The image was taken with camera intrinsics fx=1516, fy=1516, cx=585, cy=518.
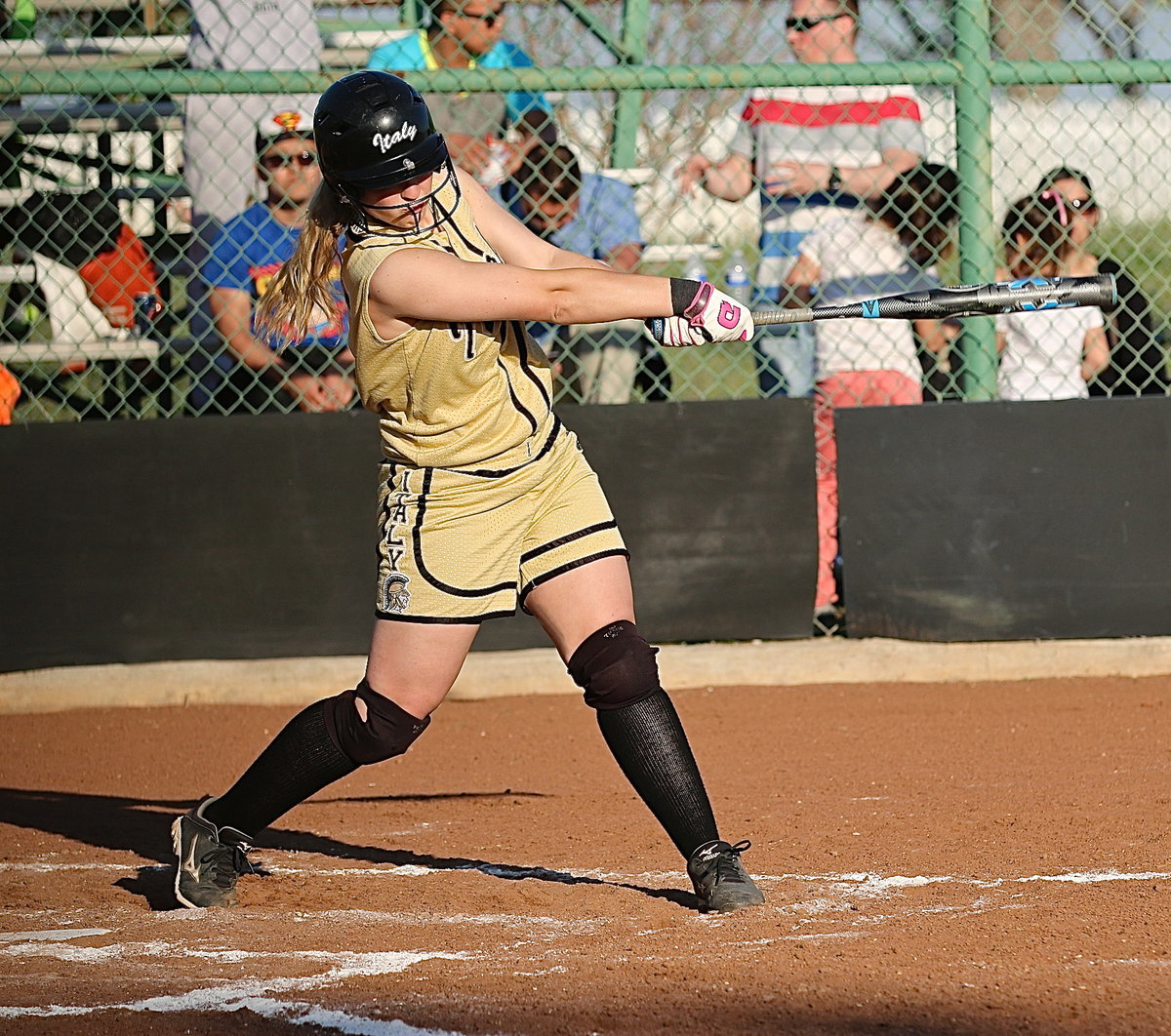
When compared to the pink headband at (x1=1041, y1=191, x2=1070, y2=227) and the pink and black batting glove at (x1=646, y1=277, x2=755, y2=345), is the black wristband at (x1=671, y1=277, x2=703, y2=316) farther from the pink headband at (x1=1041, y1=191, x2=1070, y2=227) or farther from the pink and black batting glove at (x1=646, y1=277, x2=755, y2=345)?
the pink headband at (x1=1041, y1=191, x2=1070, y2=227)

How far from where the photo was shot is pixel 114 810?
4891 mm

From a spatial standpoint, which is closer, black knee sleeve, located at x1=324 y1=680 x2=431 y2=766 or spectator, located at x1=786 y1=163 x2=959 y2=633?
black knee sleeve, located at x1=324 y1=680 x2=431 y2=766

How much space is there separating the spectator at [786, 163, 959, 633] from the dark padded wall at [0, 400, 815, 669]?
0.65ft

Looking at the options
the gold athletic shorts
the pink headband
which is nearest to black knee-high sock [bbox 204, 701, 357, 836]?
the gold athletic shorts

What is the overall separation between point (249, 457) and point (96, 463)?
64 centimetres

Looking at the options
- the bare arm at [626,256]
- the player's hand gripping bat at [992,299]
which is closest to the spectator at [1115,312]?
the bare arm at [626,256]

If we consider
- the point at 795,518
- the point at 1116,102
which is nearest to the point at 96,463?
the point at 795,518

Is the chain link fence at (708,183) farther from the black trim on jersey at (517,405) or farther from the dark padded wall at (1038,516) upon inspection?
the black trim on jersey at (517,405)

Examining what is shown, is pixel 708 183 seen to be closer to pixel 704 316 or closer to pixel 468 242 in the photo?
pixel 468 242

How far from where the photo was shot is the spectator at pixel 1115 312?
21.2 feet

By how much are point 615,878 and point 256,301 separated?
3.54 metres

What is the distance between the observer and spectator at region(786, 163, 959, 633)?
645 centimetres

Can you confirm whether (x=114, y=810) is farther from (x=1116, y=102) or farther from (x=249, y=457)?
(x=1116, y=102)

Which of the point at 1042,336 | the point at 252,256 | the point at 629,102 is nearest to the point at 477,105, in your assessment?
the point at 629,102
